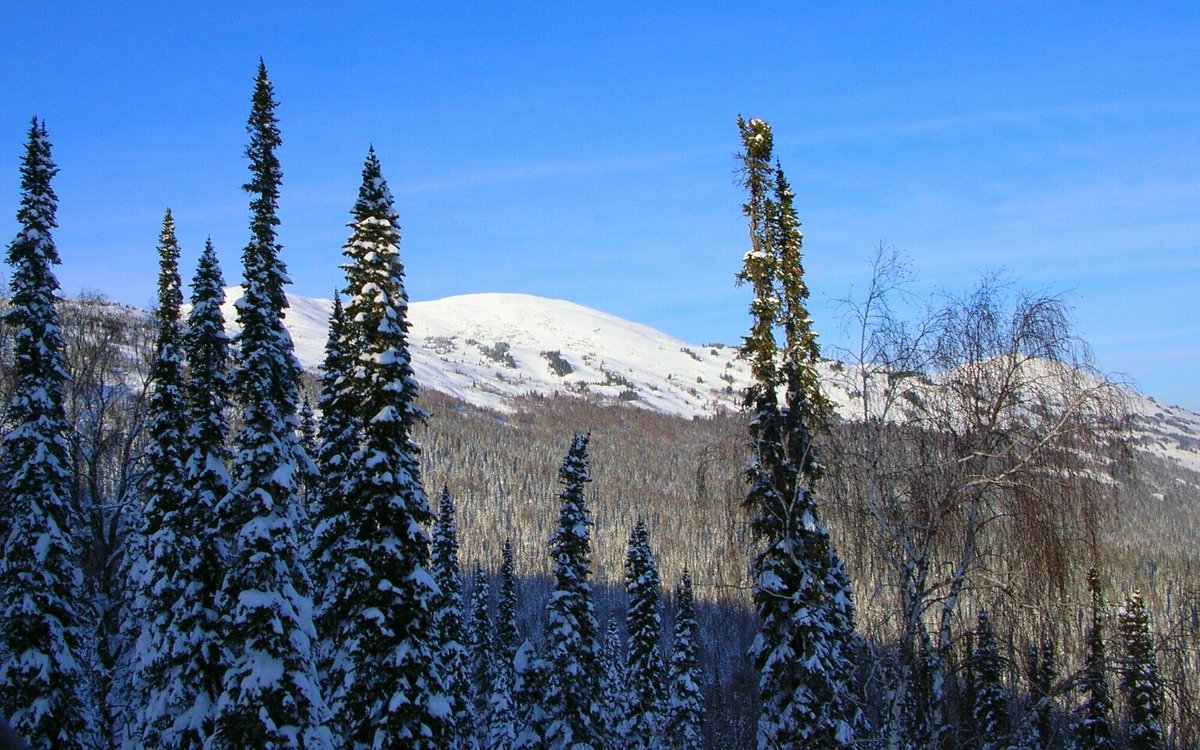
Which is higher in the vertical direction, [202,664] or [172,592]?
[172,592]

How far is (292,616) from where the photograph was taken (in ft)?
71.5

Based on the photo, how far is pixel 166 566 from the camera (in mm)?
25578

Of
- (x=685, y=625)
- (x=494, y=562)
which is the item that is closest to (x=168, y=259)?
(x=685, y=625)

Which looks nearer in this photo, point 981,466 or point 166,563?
point 981,466

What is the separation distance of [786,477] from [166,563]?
58.3 ft

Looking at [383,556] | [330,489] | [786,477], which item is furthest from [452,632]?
[786,477]

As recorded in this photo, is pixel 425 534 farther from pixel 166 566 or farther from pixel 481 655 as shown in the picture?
pixel 481 655

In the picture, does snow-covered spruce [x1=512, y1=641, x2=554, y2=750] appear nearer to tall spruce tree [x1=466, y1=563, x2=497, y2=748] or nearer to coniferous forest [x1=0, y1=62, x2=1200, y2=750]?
coniferous forest [x1=0, y1=62, x2=1200, y2=750]

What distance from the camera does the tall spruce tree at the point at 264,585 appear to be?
21297mm

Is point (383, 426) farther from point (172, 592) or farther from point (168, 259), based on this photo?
point (168, 259)

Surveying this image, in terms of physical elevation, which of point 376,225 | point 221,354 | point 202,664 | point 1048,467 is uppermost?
point 376,225

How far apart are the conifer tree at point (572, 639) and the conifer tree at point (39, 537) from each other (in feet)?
49.7

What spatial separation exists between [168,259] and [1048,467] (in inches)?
1168

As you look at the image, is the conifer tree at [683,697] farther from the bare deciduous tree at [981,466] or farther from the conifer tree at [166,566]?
the bare deciduous tree at [981,466]
